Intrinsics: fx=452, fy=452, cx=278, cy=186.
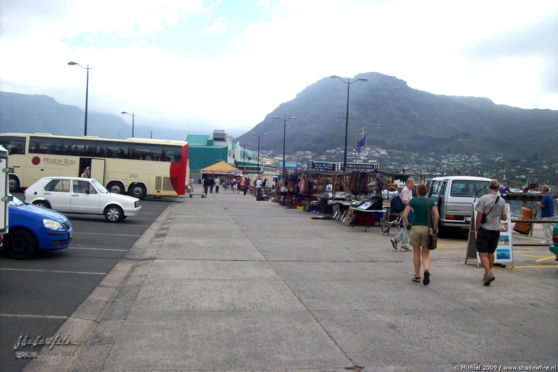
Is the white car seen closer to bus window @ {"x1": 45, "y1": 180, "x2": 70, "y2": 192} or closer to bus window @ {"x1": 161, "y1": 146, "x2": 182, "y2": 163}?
bus window @ {"x1": 45, "y1": 180, "x2": 70, "y2": 192}

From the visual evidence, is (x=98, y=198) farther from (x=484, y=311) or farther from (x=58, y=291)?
(x=484, y=311)

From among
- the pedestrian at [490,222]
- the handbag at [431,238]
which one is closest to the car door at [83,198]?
the handbag at [431,238]

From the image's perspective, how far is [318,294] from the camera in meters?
7.20

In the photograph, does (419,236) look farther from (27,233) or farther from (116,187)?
(116,187)

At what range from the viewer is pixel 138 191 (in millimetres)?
28469

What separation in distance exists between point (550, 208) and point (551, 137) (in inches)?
763

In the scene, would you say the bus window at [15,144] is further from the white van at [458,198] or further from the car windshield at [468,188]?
the car windshield at [468,188]

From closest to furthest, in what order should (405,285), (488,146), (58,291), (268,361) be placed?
(268,361) < (58,291) < (405,285) < (488,146)

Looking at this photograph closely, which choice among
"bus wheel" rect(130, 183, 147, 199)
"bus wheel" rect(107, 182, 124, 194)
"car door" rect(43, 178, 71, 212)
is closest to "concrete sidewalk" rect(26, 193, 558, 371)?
"car door" rect(43, 178, 71, 212)

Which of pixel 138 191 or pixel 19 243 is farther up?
pixel 138 191

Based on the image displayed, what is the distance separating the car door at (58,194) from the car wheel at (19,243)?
725 centimetres

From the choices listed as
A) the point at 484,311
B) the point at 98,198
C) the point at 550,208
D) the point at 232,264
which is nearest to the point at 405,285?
the point at 484,311

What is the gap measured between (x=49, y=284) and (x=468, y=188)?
12765 mm

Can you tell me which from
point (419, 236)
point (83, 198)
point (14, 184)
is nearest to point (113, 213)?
point (83, 198)
